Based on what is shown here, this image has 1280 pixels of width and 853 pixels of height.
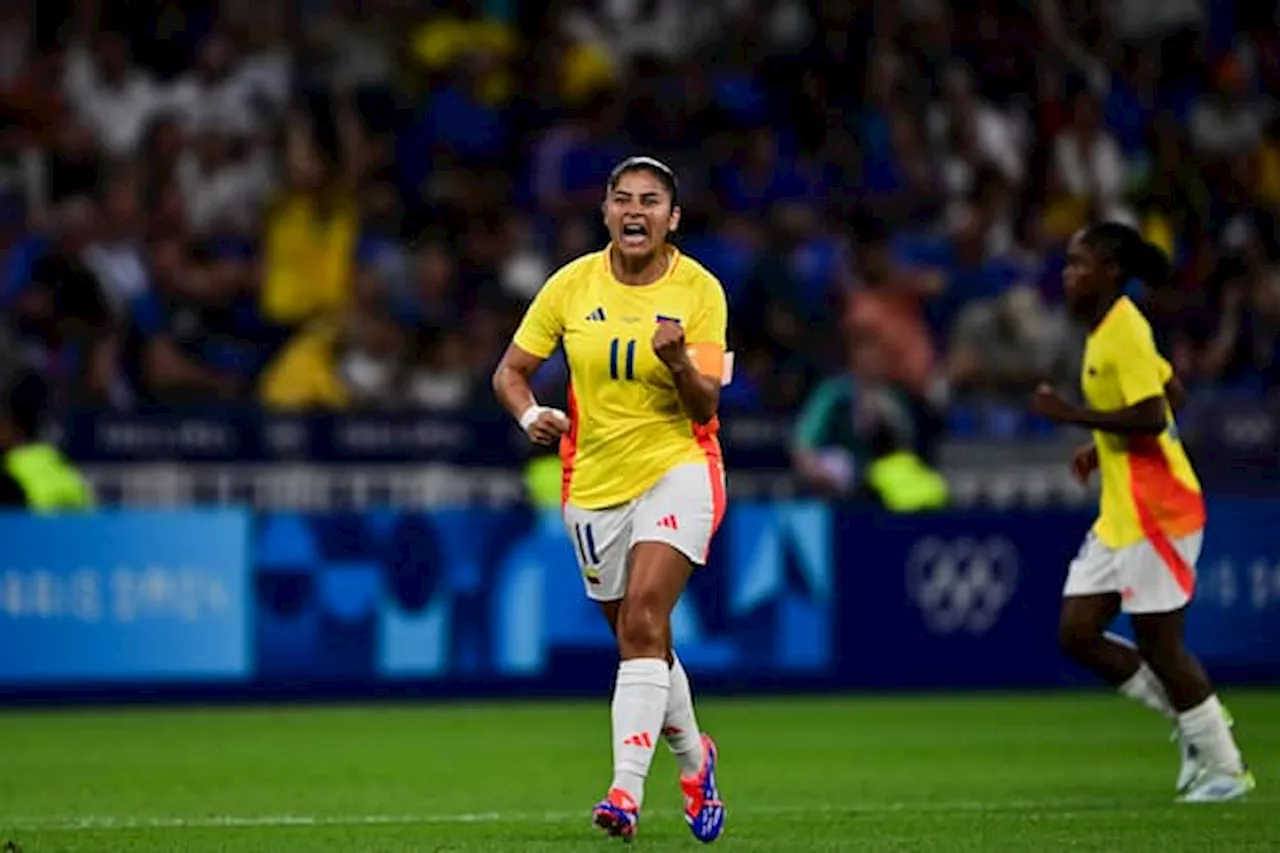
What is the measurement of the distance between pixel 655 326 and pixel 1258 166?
15.1 meters

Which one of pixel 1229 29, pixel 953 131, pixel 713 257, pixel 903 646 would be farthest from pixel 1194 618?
pixel 1229 29

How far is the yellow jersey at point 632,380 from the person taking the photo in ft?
34.0

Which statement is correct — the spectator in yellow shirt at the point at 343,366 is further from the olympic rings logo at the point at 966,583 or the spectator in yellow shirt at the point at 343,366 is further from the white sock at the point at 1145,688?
the white sock at the point at 1145,688

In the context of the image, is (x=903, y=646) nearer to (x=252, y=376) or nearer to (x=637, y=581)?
(x=252, y=376)

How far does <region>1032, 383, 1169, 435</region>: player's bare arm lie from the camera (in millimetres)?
11930

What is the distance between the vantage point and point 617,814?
9.81 m

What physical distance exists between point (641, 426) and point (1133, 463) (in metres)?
2.92

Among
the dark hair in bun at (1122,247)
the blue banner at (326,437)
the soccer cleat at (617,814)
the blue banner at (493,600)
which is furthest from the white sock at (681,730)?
the blue banner at (326,437)

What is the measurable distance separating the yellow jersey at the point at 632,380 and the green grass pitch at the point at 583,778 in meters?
1.31

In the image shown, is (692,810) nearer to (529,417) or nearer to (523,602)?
(529,417)

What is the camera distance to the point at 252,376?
2066 centimetres

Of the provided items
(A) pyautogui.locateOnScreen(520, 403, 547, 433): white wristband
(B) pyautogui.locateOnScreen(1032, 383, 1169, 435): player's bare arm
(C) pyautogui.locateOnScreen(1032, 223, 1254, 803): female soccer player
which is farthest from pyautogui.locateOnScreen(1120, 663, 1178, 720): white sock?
(A) pyautogui.locateOnScreen(520, 403, 547, 433): white wristband

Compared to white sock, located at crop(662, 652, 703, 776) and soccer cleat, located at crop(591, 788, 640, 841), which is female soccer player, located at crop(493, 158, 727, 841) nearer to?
white sock, located at crop(662, 652, 703, 776)

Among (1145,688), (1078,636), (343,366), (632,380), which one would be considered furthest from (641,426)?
(343,366)
